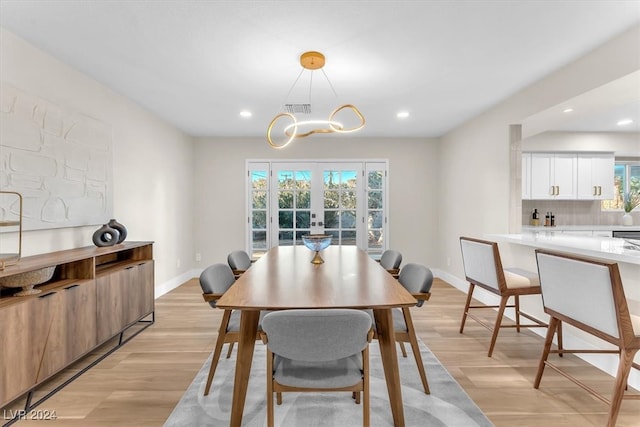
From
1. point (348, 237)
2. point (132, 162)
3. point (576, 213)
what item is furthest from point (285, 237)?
point (576, 213)

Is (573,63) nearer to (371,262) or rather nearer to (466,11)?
(466,11)

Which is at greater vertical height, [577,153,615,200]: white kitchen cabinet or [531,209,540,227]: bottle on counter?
[577,153,615,200]: white kitchen cabinet

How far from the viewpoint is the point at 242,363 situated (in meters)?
1.55

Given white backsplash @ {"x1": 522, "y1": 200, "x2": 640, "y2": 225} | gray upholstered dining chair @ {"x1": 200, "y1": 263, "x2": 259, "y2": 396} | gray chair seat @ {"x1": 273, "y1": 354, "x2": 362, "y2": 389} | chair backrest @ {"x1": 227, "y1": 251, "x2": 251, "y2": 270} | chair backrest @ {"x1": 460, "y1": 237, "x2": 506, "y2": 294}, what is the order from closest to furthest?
gray chair seat @ {"x1": 273, "y1": 354, "x2": 362, "y2": 389}, gray upholstered dining chair @ {"x1": 200, "y1": 263, "x2": 259, "y2": 396}, chair backrest @ {"x1": 460, "y1": 237, "x2": 506, "y2": 294}, chair backrest @ {"x1": 227, "y1": 251, "x2": 251, "y2": 270}, white backsplash @ {"x1": 522, "y1": 200, "x2": 640, "y2": 225}

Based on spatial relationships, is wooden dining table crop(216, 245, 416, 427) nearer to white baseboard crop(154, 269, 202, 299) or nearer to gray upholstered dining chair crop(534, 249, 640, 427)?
gray upholstered dining chair crop(534, 249, 640, 427)

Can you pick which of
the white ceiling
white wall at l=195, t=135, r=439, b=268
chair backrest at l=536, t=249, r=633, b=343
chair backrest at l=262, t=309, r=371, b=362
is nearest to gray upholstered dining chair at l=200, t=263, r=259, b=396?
chair backrest at l=262, t=309, r=371, b=362

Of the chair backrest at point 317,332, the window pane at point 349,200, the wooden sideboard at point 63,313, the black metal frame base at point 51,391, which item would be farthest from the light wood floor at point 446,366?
the window pane at point 349,200

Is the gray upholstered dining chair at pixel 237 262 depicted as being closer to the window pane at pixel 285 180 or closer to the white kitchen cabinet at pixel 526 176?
the window pane at pixel 285 180

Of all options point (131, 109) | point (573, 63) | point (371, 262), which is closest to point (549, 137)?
point (573, 63)

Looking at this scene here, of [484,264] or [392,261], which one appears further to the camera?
[392,261]

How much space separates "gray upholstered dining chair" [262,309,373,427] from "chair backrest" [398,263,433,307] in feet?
2.08

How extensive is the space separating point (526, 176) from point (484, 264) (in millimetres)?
2561

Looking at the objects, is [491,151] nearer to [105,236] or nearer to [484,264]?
[484,264]

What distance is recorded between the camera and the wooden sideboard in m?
1.71
